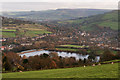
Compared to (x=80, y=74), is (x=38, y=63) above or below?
below

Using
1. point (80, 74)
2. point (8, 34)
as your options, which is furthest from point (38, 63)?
point (8, 34)

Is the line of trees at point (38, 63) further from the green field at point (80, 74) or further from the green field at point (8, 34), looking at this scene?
the green field at point (8, 34)

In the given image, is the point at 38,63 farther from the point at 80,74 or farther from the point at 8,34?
the point at 8,34

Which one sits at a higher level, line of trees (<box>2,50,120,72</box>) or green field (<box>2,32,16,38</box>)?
green field (<box>2,32,16,38</box>)

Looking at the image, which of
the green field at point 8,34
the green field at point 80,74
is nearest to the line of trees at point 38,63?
the green field at point 80,74

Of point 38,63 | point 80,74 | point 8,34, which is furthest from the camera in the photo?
point 8,34

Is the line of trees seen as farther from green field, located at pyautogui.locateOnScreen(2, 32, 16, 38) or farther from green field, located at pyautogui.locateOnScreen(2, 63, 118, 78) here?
green field, located at pyautogui.locateOnScreen(2, 32, 16, 38)

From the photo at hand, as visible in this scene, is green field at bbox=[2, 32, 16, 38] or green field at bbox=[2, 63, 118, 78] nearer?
green field at bbox=[2, 63, 118, 78]

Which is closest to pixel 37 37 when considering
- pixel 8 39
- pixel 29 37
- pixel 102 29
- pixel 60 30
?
pixel 29 37

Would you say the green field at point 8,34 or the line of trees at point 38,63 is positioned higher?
the green field at point 8,34

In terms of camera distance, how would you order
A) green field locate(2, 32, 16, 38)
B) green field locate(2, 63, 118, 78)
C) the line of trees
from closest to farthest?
green field locate(2, 63, 118, 78)
the line of trees
green field locate(2, 32, 16, 38)

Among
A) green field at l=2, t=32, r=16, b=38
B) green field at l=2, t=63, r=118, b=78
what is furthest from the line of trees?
green field at l=2, t=32, r=16, b=38

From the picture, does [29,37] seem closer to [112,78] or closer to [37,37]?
[37,37]
